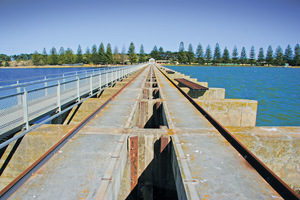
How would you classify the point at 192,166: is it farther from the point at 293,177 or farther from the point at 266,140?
the point at 293,177

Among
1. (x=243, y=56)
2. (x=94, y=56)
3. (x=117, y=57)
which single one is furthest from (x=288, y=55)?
(x=94, y=56)

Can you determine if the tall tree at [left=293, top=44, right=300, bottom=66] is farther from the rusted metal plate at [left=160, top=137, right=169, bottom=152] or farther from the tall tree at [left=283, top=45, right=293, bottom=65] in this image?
the rusted metal plate at [left=160, top=137, right=169, bottom=152]

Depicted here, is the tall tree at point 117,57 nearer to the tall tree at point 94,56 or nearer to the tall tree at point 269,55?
the tall tree at point 94,56

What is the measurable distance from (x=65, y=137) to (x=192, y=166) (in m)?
2.95

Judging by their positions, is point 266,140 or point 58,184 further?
point 266,140

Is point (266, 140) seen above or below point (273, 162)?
above

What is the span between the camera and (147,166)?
17.8 feet

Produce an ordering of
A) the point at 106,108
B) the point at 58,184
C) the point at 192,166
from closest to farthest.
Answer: the point at 58,184 → the point at 192,166 → the point at 106,108

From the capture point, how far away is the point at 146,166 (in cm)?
540

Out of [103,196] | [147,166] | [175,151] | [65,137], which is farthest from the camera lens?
[147,166]

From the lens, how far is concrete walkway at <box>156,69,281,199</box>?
3.14 m

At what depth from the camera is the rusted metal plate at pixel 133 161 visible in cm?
509

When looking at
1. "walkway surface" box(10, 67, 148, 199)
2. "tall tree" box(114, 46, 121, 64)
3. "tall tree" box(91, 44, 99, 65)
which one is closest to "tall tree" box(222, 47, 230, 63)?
"tall tree" box(114, 46, 121, 64)

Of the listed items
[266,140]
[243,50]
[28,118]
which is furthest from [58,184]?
[243,50]
